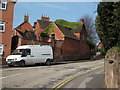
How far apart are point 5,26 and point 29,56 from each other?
7.19 meters

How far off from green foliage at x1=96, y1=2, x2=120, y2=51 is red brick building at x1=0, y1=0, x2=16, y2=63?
690 inches

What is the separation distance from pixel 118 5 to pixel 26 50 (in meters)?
14.4

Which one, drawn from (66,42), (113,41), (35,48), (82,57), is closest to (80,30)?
(82,57)

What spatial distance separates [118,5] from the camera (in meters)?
9.31

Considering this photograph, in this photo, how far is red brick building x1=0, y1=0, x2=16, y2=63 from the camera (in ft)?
83.6

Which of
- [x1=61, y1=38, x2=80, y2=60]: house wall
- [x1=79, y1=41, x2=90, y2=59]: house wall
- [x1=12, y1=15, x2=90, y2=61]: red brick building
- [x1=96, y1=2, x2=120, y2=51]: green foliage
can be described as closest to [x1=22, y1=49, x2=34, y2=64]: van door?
[x1=12, y1=15, x2=90, y2=61]: red brick building

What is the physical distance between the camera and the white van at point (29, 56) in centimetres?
2042

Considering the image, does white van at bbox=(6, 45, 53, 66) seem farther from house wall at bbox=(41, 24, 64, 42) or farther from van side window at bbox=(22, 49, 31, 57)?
house wall at bbox=(41, 24, 64, 42)

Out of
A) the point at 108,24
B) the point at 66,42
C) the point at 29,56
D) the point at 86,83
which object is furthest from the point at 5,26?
the point at 108,24

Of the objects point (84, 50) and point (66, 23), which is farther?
point (66, 23)

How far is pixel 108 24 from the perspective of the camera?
10.5 meters

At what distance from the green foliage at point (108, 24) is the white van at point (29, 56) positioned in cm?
1183

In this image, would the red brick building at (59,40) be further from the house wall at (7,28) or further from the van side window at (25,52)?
the van side window at (25,52)

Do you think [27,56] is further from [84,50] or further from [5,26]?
[84,50]
